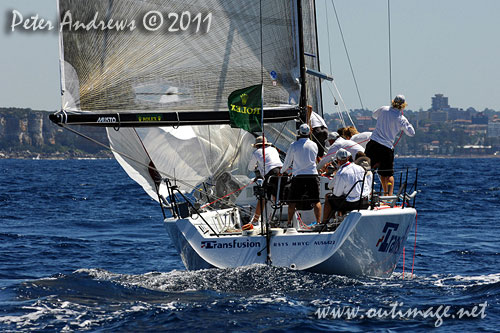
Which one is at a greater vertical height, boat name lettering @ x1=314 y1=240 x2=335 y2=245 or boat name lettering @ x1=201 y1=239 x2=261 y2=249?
boat name lettering @ x1=314 y1=240 x2=335 y2=245

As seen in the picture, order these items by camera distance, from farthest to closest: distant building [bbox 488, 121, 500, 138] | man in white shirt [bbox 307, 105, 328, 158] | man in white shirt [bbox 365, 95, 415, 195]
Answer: distant building [bbox 488, 121, 500, 138] → man in white shirt [bbox 307, 105, 328, 158] → man in white shirt [bbox 365, 95, 415, 195]

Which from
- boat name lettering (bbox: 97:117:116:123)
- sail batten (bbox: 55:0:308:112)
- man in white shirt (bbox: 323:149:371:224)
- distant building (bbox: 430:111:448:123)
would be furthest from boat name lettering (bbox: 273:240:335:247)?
distant building (bbox: 430:111:448:123)

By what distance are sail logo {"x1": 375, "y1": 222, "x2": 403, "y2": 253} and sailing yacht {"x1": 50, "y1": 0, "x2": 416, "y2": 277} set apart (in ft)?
0.05

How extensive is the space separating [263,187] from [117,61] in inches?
95.5

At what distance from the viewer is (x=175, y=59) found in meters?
11.0

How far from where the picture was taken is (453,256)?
14.0m

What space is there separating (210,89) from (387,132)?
2625mm

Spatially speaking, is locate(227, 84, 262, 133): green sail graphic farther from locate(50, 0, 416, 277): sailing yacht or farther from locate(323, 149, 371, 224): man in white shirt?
locate(323, 149, 371, 224): man in white shirt

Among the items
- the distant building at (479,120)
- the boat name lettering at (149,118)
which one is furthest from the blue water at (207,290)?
the distant building at (479,120)

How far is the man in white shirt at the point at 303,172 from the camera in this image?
10.7m

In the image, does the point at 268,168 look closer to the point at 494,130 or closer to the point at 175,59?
the point at 175,59

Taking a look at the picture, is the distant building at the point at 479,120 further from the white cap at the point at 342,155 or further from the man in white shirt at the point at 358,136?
the white cap at the point at 342,155

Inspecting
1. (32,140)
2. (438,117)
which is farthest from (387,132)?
(438,117)

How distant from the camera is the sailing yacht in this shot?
33.6 feet
